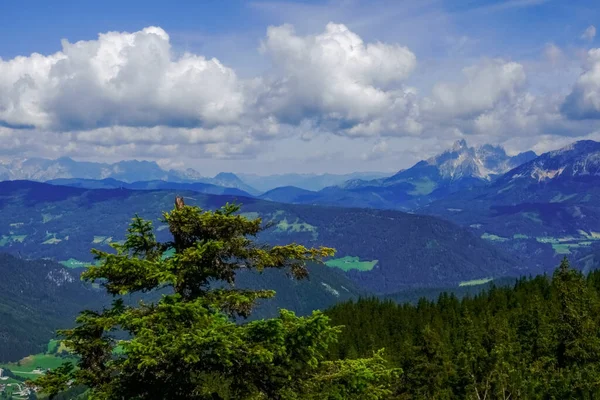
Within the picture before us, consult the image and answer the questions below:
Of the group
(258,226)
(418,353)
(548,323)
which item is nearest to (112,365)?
(258,226)

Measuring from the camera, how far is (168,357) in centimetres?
1953

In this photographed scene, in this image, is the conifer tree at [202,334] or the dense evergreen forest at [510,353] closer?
the conifer tree at [202,334]

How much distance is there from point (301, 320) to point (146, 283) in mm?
6393

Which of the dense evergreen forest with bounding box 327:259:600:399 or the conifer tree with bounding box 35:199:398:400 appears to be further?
the dense evergreen forest with bounding box 327:259:600:399

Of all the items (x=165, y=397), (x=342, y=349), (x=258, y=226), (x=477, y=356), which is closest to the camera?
(x=165, y=397)

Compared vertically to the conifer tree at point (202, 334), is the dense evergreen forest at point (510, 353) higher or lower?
lower

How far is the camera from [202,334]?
1806 cm

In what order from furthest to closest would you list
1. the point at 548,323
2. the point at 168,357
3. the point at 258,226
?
the point at 548,323 < the point at 258,226 < the point at 168,357

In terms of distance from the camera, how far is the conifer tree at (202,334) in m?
19.1

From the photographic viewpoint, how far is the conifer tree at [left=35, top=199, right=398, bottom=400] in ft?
62.8

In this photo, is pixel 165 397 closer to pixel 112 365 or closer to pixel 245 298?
pixel 112 365

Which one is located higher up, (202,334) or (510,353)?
(202,334)

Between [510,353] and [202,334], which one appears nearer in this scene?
[202,334]

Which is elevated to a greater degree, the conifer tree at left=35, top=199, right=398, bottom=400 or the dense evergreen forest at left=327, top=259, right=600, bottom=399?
the conifer tree at left=35, top=199, right=398, bottom=400
